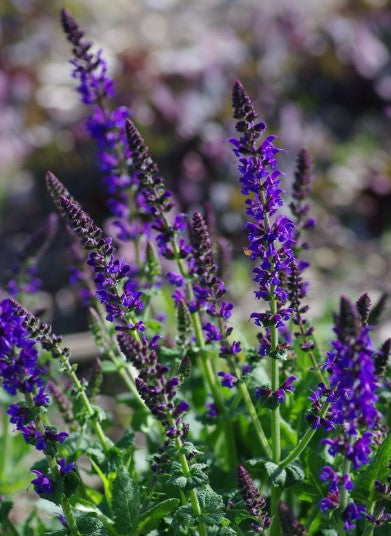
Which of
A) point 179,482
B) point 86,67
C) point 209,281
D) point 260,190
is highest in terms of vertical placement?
point 86,67

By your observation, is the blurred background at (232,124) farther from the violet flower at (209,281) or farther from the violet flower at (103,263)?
the violet flower at (103,263)

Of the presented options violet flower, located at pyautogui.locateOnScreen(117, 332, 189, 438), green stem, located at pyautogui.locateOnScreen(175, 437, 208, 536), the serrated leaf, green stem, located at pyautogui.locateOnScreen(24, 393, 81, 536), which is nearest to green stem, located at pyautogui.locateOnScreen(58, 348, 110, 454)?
green stem, located at pyautogui.locateOnScreen(24, 393, 81, 536)

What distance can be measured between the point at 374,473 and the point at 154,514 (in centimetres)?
77

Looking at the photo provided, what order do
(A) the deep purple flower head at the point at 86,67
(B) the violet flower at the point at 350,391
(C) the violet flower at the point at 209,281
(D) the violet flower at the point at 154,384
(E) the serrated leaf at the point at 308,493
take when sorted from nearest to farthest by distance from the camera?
(B) the violet flower at the point at 350,391 < (D) the violet flower at the point at 154,384 < (C) the violet flower at the point at 209,281 < (E) the serrated leaf at the point at 308,493 < (A) the deep purple flower head at the point at 86,67

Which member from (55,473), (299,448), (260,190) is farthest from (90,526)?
(260,190)

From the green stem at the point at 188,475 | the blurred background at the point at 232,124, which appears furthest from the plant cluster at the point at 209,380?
the blurred background at the point at 232,124

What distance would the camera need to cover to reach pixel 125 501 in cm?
232

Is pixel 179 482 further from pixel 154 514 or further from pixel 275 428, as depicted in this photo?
pixel 275 428

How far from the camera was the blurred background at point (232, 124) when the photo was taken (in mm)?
6973

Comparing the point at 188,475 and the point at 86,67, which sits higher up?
the point at 86,67

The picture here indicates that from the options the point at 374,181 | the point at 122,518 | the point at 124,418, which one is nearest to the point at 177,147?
the point at 374,181

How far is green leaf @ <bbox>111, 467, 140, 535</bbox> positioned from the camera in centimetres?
232

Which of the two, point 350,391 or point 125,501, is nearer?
point 350,391

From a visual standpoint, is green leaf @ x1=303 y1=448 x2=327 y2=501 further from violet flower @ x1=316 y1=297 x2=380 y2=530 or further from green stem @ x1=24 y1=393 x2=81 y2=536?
green stem @ x1=24 y1=393 x2=81 y2=536
